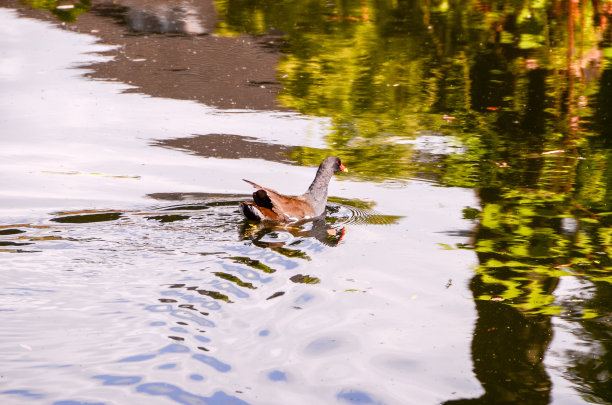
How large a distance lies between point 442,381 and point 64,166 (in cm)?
623

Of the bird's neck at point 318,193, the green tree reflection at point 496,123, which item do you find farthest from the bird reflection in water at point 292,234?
the green tree reflection at point 496,123

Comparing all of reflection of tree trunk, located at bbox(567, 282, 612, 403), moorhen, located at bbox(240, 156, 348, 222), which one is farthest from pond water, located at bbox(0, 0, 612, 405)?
moorhen, located at bbox(240, 156, 348, 222)

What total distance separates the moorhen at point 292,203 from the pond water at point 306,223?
15 centimetres

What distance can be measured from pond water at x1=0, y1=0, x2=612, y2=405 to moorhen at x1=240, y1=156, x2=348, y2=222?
15cm

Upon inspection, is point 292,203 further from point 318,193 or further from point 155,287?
point 155,287

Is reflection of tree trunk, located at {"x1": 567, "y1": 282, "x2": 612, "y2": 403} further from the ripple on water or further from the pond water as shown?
the ripple on water

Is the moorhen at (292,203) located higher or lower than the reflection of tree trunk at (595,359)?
higher

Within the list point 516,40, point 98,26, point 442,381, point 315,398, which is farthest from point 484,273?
point 98,26

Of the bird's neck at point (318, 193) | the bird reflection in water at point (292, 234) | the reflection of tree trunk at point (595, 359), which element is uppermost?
the bird's neck at point (318, 193)

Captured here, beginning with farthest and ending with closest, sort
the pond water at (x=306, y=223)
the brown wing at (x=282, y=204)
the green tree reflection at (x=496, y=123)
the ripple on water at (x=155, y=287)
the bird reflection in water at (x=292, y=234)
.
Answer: the brown wing at (x=282, y=204), the bird reflection in water at (x=292, y=234), the green tree reflection at (x=496, y=123), the pond water at (x=306, y=223), the ripple on water at (x=155, y=287)

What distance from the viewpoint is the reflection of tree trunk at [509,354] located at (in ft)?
18.2

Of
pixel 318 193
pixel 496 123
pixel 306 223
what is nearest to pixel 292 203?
pixel 306 223

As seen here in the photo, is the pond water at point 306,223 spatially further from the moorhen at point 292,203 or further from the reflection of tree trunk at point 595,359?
the moorhen at point 292,203

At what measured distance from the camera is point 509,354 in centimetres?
611
